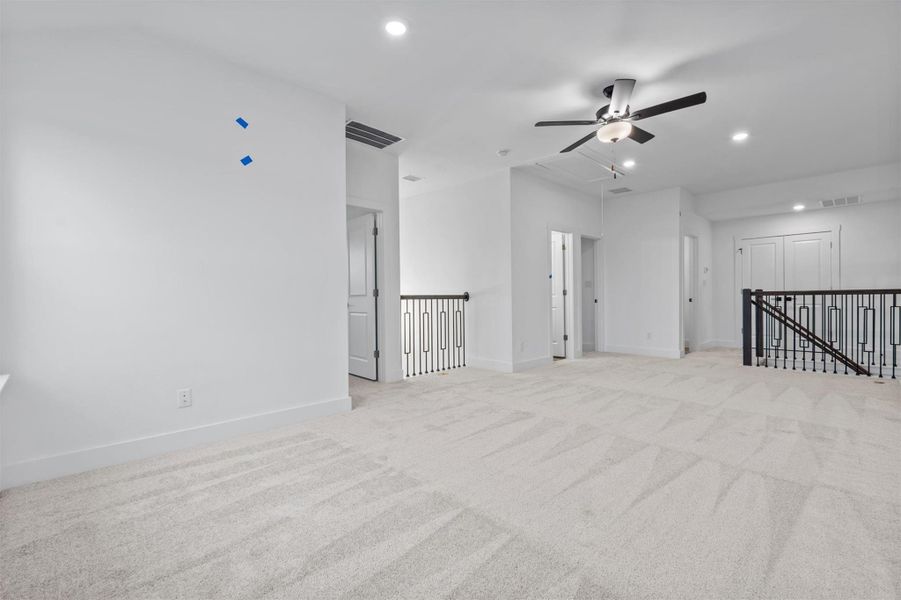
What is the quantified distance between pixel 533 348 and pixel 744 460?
352 centimetres

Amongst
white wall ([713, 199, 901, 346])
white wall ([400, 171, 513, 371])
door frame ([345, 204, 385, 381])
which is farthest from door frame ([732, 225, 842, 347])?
door frame ([345, 204, 385, 381])

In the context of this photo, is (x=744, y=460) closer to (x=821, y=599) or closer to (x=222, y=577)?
(x=821, y=599)

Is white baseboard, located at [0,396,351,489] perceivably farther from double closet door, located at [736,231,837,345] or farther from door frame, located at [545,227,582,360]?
double closet door, located at [736,231,837,345]

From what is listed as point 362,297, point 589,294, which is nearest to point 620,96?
point 362,297

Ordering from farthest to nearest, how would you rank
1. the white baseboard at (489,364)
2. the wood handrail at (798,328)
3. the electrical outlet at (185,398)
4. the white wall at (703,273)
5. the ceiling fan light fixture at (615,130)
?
the white wall at (703,273), the wood handrail at (798,328), the white baseboard at (489,364), the ceiling fan light fixture at (615,130), the electrical outlet at (185,398)

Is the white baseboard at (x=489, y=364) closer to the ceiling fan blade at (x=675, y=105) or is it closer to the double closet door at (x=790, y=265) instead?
the ceiling fan blade at (x=675, y=105)

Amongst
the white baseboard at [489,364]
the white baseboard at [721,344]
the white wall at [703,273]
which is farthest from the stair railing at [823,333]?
the white baseboard at [489,364]

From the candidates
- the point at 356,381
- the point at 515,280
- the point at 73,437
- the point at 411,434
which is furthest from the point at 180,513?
the point at 515,280

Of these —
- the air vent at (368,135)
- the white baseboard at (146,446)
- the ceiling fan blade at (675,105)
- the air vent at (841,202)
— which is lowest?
the white baseboard at (146,446)

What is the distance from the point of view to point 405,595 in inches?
54.9

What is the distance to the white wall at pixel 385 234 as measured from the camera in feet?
15.2

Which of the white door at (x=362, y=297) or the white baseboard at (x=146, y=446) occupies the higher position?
the white door at (x=362, y=297)

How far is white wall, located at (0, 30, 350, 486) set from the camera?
2322mm

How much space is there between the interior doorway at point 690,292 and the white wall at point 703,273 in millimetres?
53
